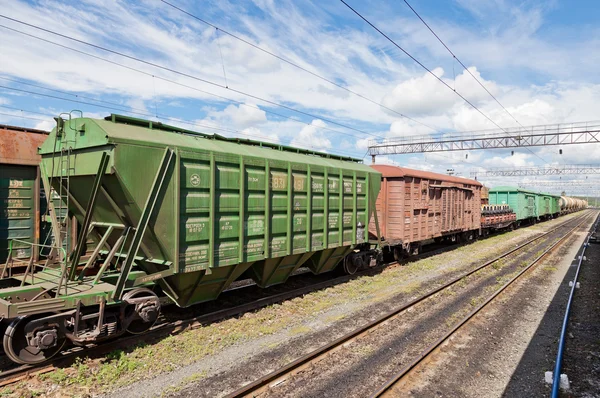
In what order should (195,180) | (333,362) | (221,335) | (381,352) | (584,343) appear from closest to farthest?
(333,362), (381,352), (195,180), (221,335), (584,343)

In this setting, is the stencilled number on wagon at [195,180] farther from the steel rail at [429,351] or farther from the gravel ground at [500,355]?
the gravel ground at [500,355]

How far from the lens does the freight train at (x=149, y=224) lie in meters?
5.91

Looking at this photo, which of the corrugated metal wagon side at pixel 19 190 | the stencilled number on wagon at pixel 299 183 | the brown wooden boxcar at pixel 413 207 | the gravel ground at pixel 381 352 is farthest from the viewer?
the brown wooden boxcar at pixel 413 207

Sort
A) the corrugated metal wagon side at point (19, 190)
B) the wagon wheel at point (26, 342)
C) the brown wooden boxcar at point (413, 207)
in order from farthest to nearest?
the brown wooden boxcar at point (413, 207)
the corrugated metal wagon side at point (19, 190)
the wagon wheel at point (26, 342)

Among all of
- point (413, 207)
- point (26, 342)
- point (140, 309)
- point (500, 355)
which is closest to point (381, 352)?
point (500, 355)

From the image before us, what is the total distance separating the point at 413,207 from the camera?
1405cm

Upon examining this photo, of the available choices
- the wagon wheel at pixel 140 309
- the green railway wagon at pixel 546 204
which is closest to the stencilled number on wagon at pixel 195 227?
the wagon wheel at pixel 140 309

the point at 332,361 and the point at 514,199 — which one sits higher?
the point at 514,199

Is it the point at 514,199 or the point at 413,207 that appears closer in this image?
the point at 413,207

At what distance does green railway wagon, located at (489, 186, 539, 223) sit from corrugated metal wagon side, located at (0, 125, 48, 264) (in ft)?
112

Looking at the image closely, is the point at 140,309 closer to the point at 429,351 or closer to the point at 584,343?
the point at 429,351

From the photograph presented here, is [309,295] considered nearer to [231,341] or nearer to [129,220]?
[231,341]

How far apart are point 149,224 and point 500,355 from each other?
6.89 meters

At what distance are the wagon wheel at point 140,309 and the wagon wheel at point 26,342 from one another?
3.55 ft
